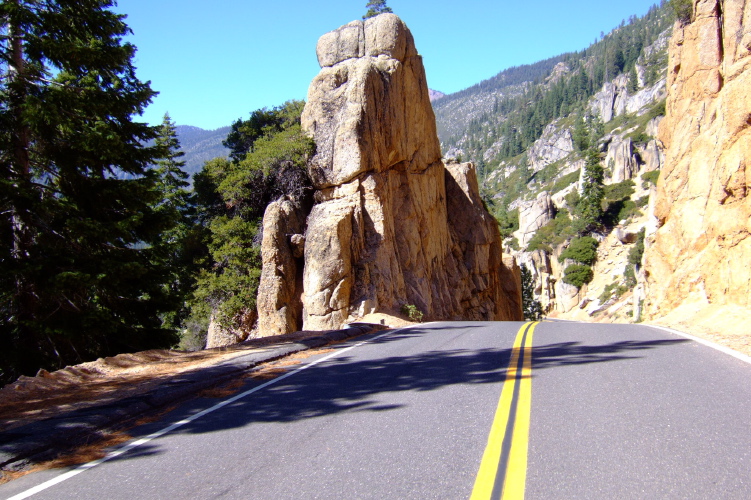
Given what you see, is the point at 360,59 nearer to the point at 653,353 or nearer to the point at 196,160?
the point at 653,353

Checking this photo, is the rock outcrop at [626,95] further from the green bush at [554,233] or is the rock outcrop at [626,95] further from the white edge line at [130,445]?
the white edge line at [130,445]

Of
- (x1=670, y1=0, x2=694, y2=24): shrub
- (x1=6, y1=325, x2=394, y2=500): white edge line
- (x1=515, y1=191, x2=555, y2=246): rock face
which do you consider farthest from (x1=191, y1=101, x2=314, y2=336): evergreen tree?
(x1=515, y1=191, x2=555, y2=246): rock face

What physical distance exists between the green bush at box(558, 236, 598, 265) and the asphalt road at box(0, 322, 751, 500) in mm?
67087

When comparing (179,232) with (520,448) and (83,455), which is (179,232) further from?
(520,448)

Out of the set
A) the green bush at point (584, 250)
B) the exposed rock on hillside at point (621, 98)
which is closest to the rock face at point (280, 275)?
the green bush at point (584, 250)

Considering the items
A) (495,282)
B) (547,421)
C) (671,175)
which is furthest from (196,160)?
(547,421)

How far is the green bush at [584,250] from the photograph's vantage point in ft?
231

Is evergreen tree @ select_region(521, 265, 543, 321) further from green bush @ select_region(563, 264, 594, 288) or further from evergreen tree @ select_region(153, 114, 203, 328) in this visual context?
evergreen tree @ select_region(153, 114, 203, 328)

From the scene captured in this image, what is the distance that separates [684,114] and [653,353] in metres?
17.9

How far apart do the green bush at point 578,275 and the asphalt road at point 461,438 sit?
65931mm

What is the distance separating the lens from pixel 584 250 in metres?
70.6

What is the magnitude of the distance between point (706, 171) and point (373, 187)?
498 inches

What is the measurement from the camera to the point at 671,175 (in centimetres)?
2228

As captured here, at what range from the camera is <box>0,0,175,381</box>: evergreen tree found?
38.0ft
